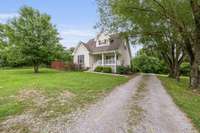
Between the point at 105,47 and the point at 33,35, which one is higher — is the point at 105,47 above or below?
below

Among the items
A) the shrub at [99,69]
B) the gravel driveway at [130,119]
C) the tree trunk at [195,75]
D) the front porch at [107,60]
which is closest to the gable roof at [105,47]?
the front porch at [107,60]

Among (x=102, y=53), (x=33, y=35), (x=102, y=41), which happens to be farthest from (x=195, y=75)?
(x=33, y=35)

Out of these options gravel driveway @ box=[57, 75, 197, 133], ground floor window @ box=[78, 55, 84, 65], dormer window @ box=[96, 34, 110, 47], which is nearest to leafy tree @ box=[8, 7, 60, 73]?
ground floor window @ box=[78, 55, 84, 65]

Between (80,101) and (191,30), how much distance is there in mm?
11161

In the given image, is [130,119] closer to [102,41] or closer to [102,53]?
[102,53]

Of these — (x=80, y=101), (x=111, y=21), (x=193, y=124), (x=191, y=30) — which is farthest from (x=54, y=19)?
(x=193, y=124)

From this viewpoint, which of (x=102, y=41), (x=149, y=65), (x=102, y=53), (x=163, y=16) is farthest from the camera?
(x=149, y=65)

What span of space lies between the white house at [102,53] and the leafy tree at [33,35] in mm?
7671

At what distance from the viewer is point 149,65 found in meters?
38.3

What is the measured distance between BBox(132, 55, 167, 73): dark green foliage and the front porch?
384 inches

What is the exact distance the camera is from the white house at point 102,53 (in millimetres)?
28111

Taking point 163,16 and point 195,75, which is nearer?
point 163,16

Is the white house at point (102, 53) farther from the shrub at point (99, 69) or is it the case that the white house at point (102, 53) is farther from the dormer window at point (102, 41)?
the shrub at point (99, 69)

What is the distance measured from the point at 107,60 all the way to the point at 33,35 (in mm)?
11497
